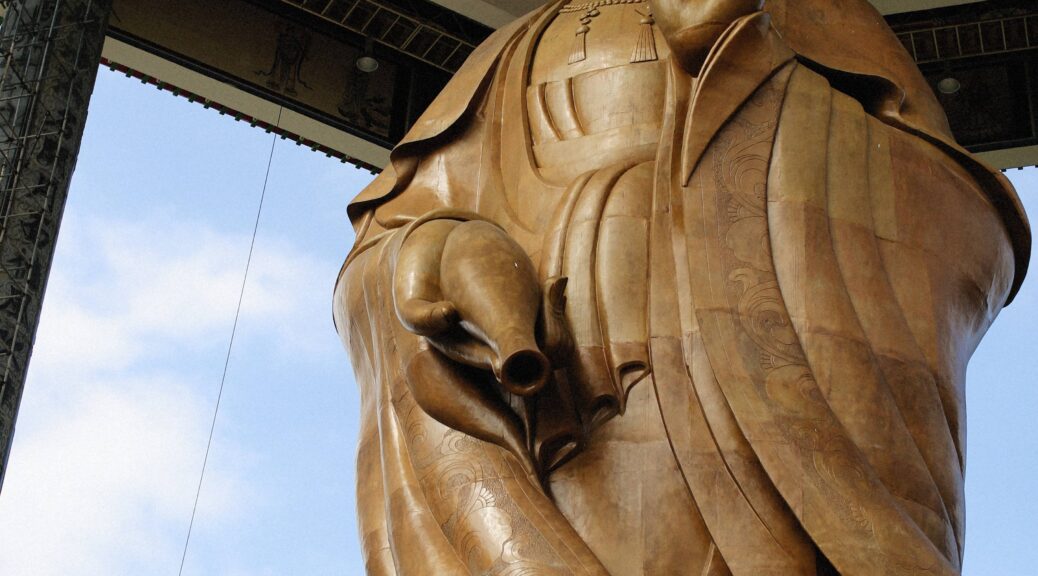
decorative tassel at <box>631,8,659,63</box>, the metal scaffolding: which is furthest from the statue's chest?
the metal scaffolding

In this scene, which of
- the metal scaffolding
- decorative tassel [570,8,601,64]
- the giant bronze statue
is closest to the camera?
the giant bronze statue

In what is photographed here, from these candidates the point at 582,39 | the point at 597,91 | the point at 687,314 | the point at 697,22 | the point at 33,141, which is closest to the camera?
the point at 687,314

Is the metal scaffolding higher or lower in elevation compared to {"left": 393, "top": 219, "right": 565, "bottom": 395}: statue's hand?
higher

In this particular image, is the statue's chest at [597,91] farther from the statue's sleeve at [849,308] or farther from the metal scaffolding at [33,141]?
the metal scaffolding at [33,141]

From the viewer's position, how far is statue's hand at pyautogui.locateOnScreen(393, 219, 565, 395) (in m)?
4.14

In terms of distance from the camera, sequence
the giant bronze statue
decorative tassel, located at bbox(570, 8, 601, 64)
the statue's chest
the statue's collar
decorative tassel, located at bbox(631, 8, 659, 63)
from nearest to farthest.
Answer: the giant bronze statue, the statue's collar, the statue's chest, decorative tassel, located at bbox(631, 8, 659, 63), decorative tassel, located at bbox(570, 8, 601, 64)

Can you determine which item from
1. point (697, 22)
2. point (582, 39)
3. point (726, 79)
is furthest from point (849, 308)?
point (582, 39)

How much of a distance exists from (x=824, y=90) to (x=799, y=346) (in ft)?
2.90

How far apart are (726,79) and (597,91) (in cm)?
50

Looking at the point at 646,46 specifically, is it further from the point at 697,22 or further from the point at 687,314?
the point at 687,314

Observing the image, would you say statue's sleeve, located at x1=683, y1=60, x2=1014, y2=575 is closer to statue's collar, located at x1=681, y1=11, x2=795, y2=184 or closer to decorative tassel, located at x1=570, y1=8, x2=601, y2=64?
statue's collar, located at x1=681, y1=11, x2=795, y2=184

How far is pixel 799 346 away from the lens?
4.46 meters

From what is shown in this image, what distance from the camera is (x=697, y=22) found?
4.78 meters

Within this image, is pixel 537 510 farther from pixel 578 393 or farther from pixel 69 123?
pixel 69 123
